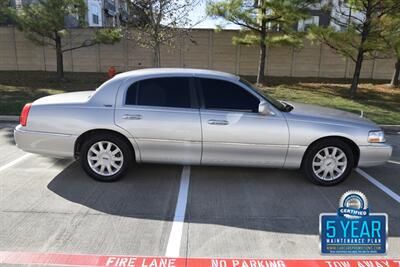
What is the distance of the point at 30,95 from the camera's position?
11.7m

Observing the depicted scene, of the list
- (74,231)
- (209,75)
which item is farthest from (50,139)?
(209,75)

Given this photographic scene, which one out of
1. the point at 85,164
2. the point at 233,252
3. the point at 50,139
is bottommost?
the point at 233,252

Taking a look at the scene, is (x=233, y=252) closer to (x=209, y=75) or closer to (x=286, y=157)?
(x=286, y=157)

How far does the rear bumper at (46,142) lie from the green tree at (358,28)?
1050 centimetres

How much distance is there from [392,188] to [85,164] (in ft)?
13.9

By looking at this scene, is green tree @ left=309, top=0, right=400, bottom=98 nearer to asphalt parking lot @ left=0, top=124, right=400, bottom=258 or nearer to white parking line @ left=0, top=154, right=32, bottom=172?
asphalt parking lot @ left=0, top=124, right=400, bottom=258

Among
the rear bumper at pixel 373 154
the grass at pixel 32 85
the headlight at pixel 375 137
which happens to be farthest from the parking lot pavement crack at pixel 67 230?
the grass at pixel 32 85

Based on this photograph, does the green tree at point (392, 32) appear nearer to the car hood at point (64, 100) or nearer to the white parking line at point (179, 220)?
the white parking line at point (179, 220)

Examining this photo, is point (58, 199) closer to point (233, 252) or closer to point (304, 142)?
point (233, 252)

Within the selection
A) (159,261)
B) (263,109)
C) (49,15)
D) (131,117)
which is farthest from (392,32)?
(49,15)

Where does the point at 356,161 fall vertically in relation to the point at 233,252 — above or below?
above

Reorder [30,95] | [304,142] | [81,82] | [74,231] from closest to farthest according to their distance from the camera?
1. [74,231]
2. [304,142]
3. [30,95]
4. [81,82]

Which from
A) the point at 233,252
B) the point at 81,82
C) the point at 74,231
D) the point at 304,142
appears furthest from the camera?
the point at 81,82

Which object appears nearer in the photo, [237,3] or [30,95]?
[30,95]
